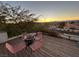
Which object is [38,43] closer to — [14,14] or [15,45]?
[15,45]

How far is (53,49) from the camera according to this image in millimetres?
3035

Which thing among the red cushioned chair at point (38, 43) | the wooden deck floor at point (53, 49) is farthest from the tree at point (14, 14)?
the wooden deck floor at point (53, 49)

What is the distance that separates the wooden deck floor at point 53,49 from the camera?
302 cm

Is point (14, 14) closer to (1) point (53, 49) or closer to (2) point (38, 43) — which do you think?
(2) point (38, 43)

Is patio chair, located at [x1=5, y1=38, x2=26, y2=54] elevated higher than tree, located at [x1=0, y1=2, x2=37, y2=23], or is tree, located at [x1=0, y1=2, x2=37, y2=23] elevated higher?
tree, located at [x1=0, y1=2, x2=37, y2=23]

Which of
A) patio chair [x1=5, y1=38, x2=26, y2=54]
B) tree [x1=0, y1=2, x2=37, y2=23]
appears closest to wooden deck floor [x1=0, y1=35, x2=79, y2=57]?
patio chair [x1=5, y1=38, x2=26, y2=54]

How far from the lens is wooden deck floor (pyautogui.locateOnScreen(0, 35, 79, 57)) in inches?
119

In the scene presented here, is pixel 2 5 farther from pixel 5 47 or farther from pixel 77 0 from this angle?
pixel 77 0

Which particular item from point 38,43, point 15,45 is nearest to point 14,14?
point 15,45

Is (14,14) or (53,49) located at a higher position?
(14,14)

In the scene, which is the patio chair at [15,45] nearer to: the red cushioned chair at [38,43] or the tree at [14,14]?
the red cushioned chair at [38,43]

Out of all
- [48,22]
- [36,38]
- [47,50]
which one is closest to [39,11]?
[48,22]

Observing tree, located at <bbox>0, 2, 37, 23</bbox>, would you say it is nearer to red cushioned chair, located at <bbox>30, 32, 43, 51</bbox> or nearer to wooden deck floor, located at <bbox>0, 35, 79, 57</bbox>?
red cushioned chair, located at <bbox>30, 32, 43, 51</bbox>

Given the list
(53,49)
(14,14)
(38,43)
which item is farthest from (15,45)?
(53,49)
